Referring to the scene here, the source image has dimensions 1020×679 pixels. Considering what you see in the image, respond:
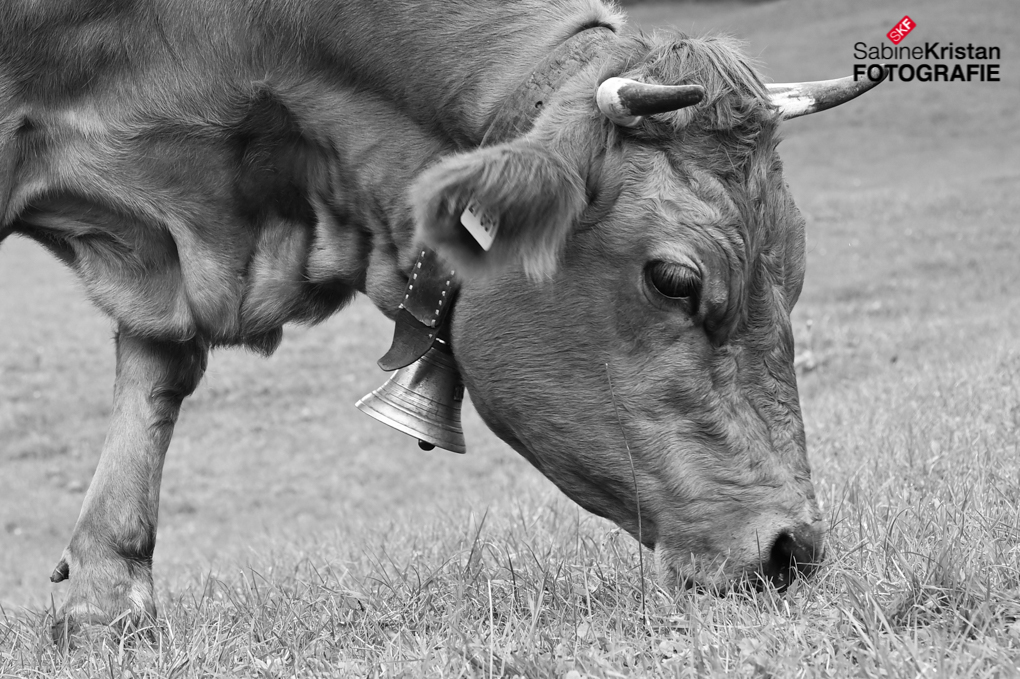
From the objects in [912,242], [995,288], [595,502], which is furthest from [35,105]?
[912,242]

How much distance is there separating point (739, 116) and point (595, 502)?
4.52 feet

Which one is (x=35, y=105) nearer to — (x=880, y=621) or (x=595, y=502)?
(x=595, y=502)

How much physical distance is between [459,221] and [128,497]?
1770 mm

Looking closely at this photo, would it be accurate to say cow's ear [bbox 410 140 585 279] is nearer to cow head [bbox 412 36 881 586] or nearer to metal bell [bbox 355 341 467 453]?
cow head [bbox 412 36 881 586]

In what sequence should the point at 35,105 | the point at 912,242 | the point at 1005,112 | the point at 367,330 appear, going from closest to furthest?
the point at 35,105, the point at 367,330, the point at 912,242, the point at 1005,112

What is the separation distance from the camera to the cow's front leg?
3811 mm

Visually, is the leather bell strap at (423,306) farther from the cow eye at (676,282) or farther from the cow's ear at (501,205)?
the cow eye at (676,282)

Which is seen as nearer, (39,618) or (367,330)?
(39,618)

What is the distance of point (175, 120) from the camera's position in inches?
152

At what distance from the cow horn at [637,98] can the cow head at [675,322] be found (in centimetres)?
1

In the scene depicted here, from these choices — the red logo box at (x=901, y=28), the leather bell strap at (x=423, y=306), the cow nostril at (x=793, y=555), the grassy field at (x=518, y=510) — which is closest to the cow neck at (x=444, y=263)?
the leather bell strap at (x=423, y=306)

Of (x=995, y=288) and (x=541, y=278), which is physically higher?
Result: (x=541, y=278)

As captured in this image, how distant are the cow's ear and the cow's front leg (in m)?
1.55

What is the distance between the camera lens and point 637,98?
131 inches
